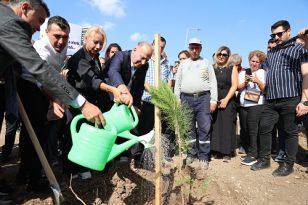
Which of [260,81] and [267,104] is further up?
[260,81]

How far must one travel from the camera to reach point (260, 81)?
16.3ft

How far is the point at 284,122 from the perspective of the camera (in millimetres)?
4355

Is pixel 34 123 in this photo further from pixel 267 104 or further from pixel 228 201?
pixel 267 104

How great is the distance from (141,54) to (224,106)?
225cm

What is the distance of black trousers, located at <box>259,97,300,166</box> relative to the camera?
14.1ft

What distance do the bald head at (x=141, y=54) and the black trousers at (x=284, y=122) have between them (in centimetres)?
213

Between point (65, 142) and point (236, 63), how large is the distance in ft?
10.3

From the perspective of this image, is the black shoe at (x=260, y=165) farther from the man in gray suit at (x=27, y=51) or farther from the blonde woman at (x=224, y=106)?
the man in gray suit at (x=27, y=51)

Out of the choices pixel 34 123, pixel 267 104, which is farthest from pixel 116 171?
pixel 267 104

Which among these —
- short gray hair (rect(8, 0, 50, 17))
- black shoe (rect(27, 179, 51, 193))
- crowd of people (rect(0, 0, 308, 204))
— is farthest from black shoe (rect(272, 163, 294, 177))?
short gray hair (rect(8, 0, 50, 17))

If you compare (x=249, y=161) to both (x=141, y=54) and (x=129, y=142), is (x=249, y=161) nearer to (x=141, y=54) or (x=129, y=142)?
(x=141, y=54)

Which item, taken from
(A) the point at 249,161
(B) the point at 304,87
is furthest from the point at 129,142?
(A) the point at 249,161

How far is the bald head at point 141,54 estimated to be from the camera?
3.25 meters

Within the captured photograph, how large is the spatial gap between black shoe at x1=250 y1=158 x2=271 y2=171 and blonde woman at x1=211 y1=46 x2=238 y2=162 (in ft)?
1.75
